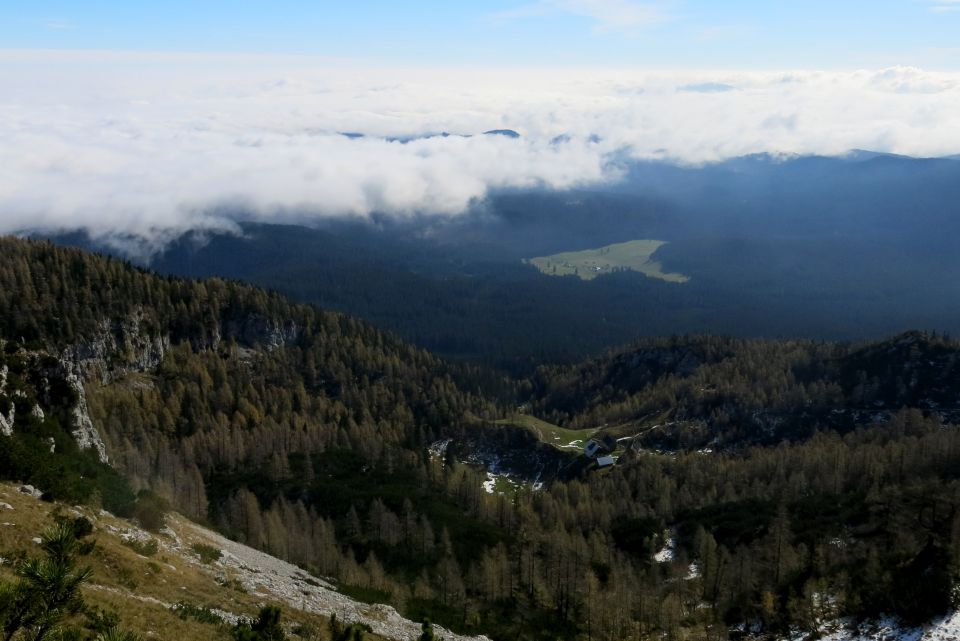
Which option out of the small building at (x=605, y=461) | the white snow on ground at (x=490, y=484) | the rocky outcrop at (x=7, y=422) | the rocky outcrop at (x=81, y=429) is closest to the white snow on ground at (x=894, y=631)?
the rocky outcrop at (x=7, y=422)

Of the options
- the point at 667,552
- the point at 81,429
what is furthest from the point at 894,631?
the point at 81,429

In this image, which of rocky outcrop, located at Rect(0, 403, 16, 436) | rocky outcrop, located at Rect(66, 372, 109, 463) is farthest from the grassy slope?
rocky outcrop, located at Rect(66, 372, 109, 463)

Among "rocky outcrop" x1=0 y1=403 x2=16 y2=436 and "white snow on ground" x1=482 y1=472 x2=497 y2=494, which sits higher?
"rocky outcrop" x1=0 y1=403 x2=16 y2=436

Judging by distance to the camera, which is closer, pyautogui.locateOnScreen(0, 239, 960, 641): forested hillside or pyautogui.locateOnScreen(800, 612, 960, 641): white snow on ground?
pyautogui.locateOnScreen(800, 612, 960, 641): white snow on ground

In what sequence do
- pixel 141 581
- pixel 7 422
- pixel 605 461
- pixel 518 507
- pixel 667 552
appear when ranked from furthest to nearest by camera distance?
pixel 605 461, pixel 518 507, pixel 667 552, pixel 7 422, pixel 141 581

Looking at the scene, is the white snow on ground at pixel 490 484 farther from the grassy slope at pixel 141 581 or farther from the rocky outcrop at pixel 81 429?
the grassy slope at pixel 141 581

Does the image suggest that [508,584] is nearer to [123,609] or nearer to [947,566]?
[947,566]

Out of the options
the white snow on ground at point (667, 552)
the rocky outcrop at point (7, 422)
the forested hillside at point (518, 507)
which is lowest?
the white snow on ground at point (667, 552)

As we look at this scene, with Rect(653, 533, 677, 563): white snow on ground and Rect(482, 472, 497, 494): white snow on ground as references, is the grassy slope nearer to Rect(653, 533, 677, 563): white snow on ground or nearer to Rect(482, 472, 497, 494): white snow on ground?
Rect(653, 533, 677, 563): white snow on ground

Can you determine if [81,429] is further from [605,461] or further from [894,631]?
[605,461]

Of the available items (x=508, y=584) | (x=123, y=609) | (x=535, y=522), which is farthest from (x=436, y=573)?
(x=123, y=609)

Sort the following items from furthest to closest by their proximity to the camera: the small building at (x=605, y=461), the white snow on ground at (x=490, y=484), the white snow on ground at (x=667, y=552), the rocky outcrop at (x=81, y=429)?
1. the small building at (x=605, y=461)
2. the white snow on ground at (x=490, y=484)
3. the white snow on ground at (x=667, y=552)
4. the rocky outcrop at (x=81, y=429)
